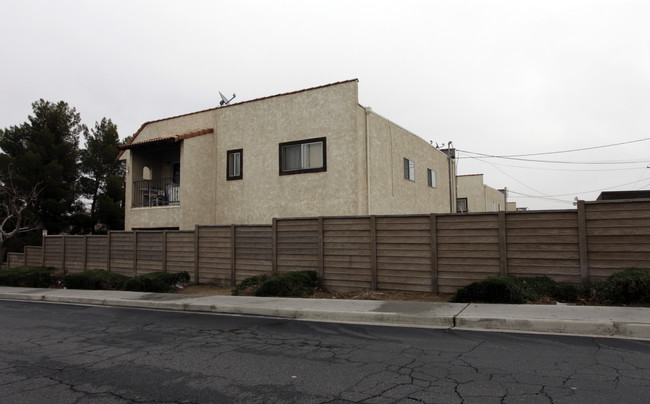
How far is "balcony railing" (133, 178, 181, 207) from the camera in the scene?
19.9m

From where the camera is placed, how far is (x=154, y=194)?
65.5ft

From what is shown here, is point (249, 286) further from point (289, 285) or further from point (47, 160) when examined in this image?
point (47, 160)

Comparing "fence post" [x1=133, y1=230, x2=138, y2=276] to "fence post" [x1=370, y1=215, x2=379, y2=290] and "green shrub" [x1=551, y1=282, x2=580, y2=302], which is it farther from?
"green shrub" [x1=551, y1=282, x2=580, y2=302]

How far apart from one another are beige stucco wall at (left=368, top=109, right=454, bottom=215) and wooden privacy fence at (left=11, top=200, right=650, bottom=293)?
421cm

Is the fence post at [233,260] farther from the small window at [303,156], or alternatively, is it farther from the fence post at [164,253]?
the small window at [303,156]

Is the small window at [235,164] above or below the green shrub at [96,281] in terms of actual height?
above

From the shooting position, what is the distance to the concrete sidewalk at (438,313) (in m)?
6.72

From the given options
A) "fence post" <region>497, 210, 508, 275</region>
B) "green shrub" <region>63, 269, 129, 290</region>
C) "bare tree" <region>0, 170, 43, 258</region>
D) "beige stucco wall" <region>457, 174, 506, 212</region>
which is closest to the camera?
"fence post" <region>497, 210, 508, 275</region>

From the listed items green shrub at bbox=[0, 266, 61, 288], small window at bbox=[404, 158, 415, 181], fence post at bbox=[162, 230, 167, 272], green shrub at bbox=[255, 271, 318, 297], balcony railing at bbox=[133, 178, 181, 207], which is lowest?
green shrub at bbox=[0, 266, 61, 288]

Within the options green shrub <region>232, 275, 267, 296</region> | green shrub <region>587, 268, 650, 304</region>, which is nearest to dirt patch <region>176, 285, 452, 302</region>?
green shrub <region>232, 275, 267, 296</region>

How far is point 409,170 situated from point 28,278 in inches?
653

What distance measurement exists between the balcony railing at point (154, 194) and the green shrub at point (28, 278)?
4472mm

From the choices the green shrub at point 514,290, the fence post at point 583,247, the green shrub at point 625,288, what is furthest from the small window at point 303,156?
the green shrub at point 625,288

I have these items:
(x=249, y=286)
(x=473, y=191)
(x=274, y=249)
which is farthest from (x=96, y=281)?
(x=473, y=191)
